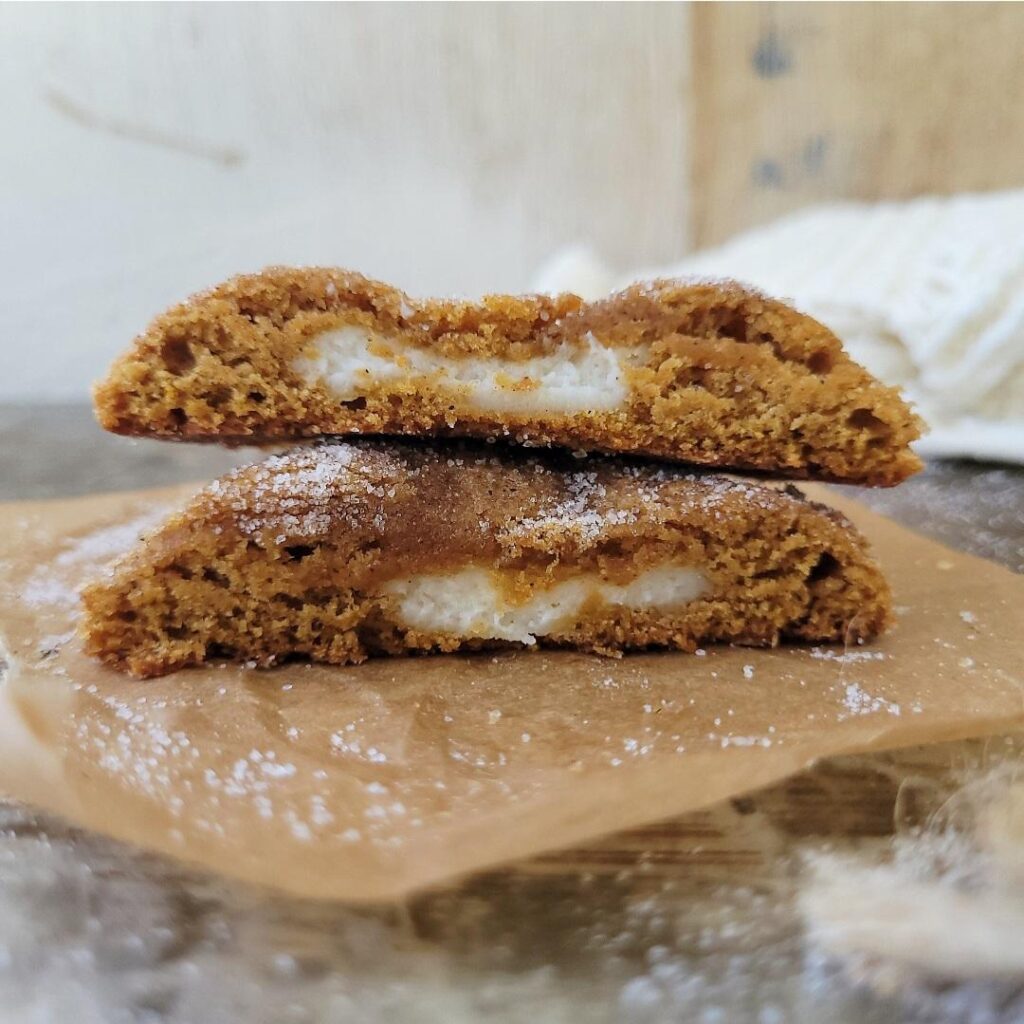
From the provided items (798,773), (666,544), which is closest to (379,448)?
(666,544)

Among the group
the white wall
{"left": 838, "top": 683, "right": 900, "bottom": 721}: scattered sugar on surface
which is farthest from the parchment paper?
the white wall

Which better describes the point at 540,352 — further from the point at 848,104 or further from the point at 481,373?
the point at 848,104

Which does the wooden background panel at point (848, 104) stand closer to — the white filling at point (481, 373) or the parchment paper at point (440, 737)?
the parchment paper at point (440, 737)

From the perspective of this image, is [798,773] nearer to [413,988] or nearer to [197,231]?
[413,988]

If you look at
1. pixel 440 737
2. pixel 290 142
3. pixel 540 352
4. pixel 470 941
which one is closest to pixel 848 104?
pixel 290 142

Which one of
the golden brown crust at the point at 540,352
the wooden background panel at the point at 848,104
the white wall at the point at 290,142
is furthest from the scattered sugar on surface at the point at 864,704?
the wooden background panel at the point at 848,104

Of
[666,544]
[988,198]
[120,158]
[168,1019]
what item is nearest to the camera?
[168,1019]

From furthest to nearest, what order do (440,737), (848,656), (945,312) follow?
(945,312), (848,656), (440,737)
